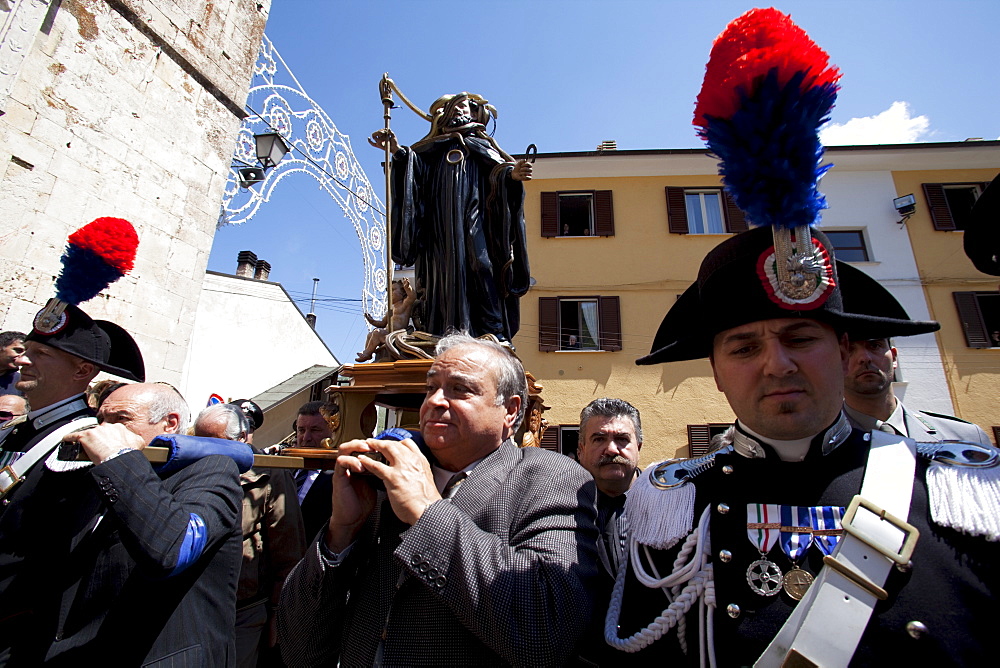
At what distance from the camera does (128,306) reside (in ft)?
16.4

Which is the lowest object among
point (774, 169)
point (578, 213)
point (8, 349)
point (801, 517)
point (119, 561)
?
point (119, 561)

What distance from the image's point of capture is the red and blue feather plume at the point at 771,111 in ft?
3.54

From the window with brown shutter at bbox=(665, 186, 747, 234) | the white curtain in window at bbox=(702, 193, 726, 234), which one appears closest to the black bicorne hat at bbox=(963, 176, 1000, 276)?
the window with brown shutter at bbox=(665, 186, 747, 234)

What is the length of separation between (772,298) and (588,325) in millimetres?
10363

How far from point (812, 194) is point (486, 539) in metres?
1.10

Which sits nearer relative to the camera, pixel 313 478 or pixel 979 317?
pixel 313 478

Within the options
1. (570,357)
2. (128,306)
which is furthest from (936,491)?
(570,357)

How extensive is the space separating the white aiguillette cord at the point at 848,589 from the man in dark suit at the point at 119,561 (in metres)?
1.60

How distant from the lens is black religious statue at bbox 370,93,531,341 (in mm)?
3703

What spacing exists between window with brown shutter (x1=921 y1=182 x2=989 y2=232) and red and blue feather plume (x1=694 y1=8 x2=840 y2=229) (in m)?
14.1

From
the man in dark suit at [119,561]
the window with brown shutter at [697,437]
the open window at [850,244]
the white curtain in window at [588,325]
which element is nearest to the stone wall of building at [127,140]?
the man in dark suit at [119,561]

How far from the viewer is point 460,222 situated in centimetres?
378

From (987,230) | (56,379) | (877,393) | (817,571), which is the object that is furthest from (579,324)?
(817,571)

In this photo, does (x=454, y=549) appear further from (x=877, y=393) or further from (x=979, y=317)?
(x=979, y=317)
